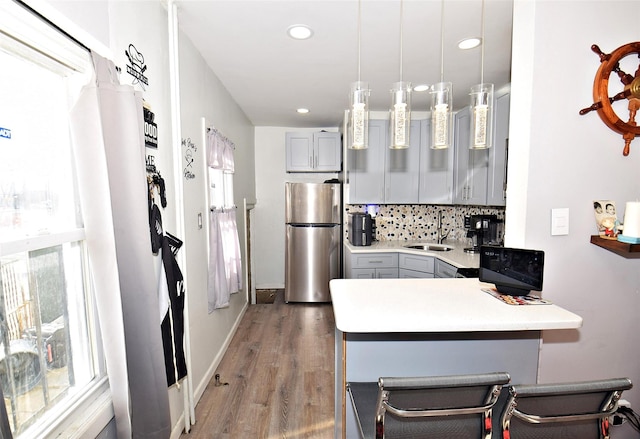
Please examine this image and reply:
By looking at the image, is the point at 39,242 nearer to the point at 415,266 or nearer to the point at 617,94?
the point at 617,94

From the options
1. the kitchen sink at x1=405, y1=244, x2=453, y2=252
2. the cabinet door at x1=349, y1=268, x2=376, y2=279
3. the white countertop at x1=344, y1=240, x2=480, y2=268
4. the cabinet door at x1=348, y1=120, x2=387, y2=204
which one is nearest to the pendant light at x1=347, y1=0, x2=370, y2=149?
the white countertop at x1=344, y1=240, x2=480, y2=268

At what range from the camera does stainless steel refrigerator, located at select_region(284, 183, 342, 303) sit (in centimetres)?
408

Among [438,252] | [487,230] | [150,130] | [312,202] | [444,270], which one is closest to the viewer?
[150,130]

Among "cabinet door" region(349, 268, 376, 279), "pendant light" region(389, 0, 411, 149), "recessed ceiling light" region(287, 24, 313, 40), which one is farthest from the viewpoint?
"cabinet door" region(349, 268, 376, 279)

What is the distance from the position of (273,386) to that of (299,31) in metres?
2.53

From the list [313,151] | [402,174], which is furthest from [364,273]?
[313,151]

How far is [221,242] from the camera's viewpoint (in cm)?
262

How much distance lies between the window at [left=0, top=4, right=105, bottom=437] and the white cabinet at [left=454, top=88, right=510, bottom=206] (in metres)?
2.86

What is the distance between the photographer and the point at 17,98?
100cm

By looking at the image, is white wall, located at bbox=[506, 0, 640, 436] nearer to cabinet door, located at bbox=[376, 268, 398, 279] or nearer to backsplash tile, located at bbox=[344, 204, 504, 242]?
cabinet door, located at bbox=[376, 268, 398, 279]

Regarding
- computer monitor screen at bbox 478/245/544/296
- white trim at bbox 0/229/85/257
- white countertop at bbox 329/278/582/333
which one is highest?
white trim at bbox 0/229/85/257

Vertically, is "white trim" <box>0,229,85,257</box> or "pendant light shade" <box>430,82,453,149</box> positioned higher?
"pendant light shade" <box>430,82,453,149</box>

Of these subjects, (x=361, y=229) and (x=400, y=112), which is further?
(x=361, y=229)

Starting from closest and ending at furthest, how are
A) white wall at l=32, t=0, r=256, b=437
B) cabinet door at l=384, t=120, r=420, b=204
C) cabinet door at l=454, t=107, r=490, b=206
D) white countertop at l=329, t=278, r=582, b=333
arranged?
white countertop at l=329, t=278, r=582, b=333 → white wall at l=32, t=0, r=256, b=437 → cabinet door at l=454, t=107, r=490, b=206 → cabinet door at l=384, t=120, r=420, b=204
